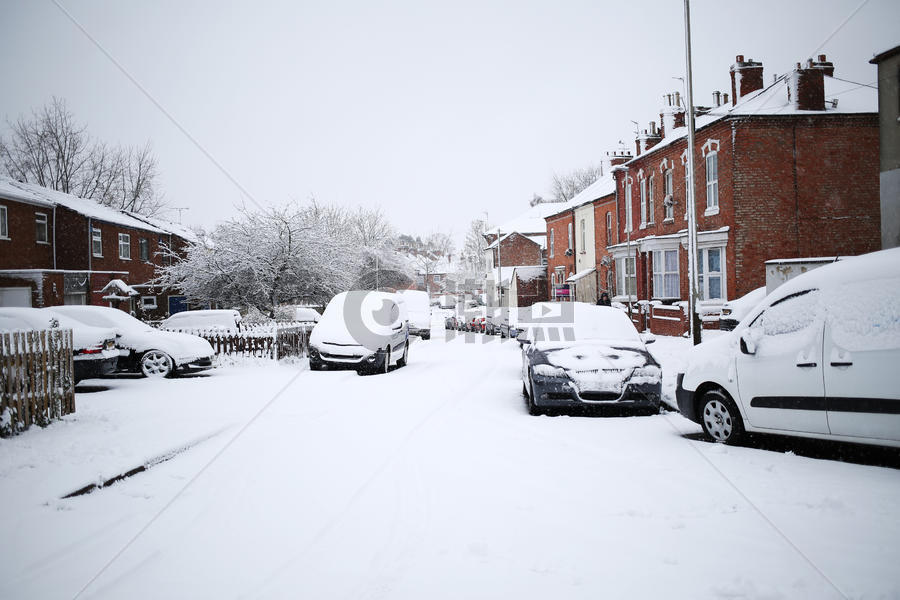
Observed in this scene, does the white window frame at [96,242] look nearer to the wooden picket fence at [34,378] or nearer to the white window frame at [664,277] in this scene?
the wooden picket fence at [34,378]

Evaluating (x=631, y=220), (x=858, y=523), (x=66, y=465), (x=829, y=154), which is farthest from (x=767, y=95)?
(x=66, y=465)

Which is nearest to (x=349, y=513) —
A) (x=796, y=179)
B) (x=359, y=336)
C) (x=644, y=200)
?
(x=359, y=336)

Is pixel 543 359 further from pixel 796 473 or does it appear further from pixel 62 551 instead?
pixel 62 551

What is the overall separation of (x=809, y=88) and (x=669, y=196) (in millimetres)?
6786

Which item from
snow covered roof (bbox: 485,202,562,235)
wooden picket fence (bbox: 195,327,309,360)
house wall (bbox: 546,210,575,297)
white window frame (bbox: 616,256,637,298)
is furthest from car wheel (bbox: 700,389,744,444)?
snow covered roof (bbox: 485,202,562,235)

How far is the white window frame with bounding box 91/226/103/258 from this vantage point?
31969mm

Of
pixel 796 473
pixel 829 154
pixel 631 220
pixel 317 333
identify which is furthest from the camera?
pixel 631 220

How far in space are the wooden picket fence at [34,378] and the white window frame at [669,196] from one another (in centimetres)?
2341

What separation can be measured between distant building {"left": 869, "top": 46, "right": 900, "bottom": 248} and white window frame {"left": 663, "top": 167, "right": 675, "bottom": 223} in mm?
9899

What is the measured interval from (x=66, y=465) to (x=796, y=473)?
697cm

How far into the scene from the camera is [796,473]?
585cm

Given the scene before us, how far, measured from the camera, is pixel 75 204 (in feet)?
100

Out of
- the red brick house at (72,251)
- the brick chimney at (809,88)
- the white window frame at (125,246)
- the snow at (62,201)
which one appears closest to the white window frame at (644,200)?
the brick chimney at (809,88)

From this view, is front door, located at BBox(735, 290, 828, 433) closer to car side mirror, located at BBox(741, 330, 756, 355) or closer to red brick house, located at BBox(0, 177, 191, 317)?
car side mirror, located at BBox(741, 330, 756, 355)
